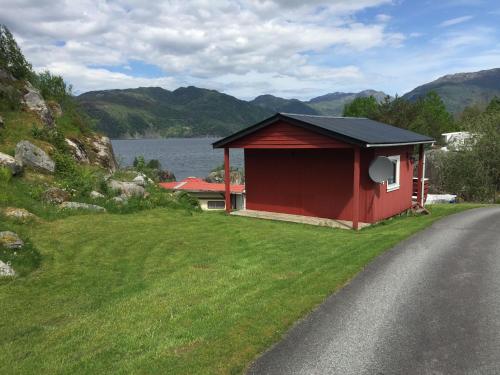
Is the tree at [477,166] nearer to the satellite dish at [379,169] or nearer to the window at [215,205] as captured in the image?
the satellite dish at [379,169]

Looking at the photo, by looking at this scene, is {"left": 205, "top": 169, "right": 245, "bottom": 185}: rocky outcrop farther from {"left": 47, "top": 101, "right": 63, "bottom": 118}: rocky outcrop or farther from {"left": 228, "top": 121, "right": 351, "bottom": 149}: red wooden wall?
{"left": 228, "top": 121, "right": 351, "bottom": 149}: red wooden wall

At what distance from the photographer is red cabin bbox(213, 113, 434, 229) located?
1507 cm

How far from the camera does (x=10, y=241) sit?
9047 millimetres

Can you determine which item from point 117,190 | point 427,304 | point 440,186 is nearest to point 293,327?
point 427,304

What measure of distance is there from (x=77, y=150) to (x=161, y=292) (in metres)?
14.9

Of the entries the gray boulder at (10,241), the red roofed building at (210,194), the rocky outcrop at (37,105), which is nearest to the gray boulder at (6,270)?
the gray boulder at (10,241)

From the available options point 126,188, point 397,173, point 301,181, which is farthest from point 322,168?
point 126,188

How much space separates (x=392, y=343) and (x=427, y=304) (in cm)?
177

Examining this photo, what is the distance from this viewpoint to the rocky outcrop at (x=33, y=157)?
1579 cm

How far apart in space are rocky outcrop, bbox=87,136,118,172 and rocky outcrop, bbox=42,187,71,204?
7.16m

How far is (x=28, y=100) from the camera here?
68.2 ft

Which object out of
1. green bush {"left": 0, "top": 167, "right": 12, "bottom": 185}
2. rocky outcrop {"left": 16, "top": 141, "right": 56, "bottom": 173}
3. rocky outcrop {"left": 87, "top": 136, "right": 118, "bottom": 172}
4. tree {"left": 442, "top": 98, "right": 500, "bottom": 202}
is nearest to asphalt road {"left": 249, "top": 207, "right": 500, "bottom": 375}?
green bush {"left": 0, "top": 167, "right": 12, "bottom": 185}

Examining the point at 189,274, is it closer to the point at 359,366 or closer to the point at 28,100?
the point at 359,366

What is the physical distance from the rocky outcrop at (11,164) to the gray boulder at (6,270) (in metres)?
7.67
